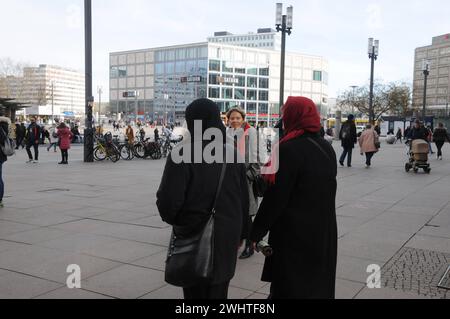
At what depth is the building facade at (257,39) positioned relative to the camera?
137500mm

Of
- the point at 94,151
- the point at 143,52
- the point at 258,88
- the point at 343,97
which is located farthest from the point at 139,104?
the point at 94,151

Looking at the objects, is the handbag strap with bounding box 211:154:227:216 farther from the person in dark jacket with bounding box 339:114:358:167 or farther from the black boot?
the person in dark jacket with bounding box 339:114:358:167

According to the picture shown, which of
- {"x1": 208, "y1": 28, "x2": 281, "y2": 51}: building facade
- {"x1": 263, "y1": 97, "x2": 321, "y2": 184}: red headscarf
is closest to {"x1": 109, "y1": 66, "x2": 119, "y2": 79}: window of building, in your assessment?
{"x1": 208, "y1": 28, "x2": 281, "y2": 51}: building facade

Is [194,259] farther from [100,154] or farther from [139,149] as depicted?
[139,149]

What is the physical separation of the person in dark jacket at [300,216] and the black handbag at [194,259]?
362 mm

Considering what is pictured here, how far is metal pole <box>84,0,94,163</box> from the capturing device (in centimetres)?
1688

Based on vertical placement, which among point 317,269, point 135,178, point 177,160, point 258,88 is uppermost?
point 258,88

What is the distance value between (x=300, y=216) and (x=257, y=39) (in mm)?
144422

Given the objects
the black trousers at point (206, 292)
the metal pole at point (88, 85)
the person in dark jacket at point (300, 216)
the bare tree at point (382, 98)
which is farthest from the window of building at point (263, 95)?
the black trousers at point (206, 292)

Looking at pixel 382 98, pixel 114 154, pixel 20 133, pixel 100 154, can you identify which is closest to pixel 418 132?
pixel 114 154

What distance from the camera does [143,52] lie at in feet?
356

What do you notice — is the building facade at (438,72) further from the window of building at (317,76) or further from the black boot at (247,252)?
the black boot at (247,252)

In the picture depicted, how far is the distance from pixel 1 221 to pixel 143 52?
348ft
